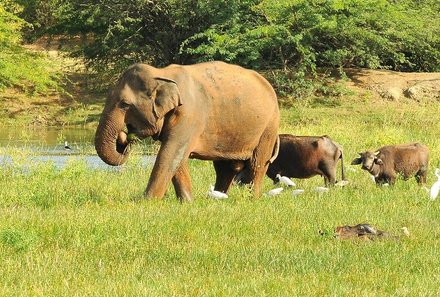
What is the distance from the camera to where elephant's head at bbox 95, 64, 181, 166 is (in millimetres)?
12695

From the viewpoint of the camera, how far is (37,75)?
120 ft

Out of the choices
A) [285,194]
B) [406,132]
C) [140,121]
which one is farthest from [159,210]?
[406,132]

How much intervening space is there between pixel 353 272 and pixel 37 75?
29.4 m

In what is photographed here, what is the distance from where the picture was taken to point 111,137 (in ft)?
41.8

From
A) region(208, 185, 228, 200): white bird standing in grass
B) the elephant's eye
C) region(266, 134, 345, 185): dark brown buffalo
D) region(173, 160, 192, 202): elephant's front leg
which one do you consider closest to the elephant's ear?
the elephant's eye

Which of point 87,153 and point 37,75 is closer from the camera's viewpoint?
point 87,153

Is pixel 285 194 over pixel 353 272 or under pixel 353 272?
under

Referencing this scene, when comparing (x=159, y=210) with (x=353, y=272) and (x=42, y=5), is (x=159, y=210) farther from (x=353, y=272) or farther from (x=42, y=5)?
(x=42, y=5)

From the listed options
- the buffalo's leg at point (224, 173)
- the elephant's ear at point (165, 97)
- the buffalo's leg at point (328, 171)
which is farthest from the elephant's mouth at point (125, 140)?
the buffalo's leg at point (328, 171)

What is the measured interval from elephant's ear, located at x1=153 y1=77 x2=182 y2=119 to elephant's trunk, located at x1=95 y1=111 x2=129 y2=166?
50 cm

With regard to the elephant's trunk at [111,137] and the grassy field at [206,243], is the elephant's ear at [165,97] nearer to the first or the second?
the elephant's trunk at [111,137]

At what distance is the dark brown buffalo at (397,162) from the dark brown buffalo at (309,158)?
1.52ft

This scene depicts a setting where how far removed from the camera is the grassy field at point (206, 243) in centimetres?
779

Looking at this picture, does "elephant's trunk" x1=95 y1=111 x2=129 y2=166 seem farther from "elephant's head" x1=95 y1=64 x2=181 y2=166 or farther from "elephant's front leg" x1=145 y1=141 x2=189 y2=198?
"elephant's front leg" x1=145 y1=141 x2=189 y2=198
